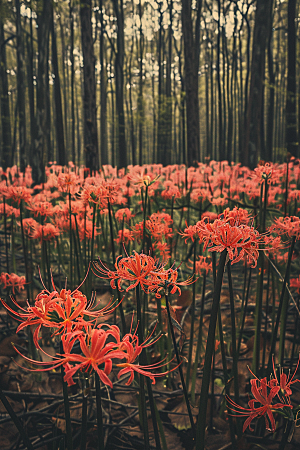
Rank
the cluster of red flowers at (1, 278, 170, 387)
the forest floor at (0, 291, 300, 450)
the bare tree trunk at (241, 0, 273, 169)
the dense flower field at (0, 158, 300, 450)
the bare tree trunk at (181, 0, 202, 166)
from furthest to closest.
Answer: the bare tree trunk at (181, 0, 202, 166) → the bare tree trunk at (241, 0, 273, 169) → the forest floor at (0, 291, 300, 450) → the dense flower field at (0, 158, 300, 450) → the cluster of red flowers at (1, 278, 170, 387)

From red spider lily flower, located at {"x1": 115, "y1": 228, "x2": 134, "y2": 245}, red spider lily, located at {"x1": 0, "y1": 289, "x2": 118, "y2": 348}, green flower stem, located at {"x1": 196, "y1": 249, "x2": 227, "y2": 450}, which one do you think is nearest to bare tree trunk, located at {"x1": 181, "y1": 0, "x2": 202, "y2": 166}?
red spider lily flower, located at {"x1": 115, "y1": 228, "x2": 134, "y2": 245}

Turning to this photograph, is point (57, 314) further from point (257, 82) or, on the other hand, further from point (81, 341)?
point (257, 82)

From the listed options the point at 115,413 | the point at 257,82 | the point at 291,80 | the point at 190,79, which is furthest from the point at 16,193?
the point at 291,80

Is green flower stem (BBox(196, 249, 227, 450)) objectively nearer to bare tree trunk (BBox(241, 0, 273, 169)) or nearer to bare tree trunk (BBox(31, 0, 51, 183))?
bare tree trunk (BBox(31, 0, 51, 183))

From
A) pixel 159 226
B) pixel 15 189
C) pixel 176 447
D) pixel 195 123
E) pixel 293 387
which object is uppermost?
pixel 195 123

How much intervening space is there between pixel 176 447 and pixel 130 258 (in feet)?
3.40

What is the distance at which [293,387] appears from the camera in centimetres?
161

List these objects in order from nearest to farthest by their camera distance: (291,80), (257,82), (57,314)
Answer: (57,314)
(257,82)
(291,80)

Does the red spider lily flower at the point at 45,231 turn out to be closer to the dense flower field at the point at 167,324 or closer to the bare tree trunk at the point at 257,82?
the dense flower field at the point at 167,324

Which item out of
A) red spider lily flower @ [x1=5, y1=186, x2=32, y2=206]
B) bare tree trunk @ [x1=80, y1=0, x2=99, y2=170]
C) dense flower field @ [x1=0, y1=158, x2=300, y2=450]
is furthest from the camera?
bare tree trunk @ [x1=80, y1=0, x2=99, y2=170]

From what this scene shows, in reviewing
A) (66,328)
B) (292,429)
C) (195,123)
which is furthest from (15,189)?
(195,123)

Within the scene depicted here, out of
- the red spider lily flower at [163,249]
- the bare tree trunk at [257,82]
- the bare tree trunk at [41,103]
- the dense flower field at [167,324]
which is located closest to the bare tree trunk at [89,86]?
the bare tree trunk at [41,103]

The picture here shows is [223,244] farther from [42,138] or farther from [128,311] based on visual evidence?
[42,138]

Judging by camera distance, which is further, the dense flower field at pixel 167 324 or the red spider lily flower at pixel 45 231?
the red spider lily flower at pixel 45 231
